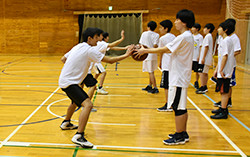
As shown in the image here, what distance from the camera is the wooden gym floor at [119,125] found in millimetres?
3461

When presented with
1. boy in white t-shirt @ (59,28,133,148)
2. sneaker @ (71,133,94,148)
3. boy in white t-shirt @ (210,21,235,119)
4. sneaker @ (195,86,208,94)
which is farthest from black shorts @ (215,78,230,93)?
sneaker @ (71,133,94,148)

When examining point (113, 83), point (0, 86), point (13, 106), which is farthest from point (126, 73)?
point (13, 106)

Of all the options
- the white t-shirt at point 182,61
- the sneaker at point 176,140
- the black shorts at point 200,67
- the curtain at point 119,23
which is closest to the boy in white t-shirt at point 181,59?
the white t-shirt at point 182,61

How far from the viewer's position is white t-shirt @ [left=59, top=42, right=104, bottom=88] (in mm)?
3541

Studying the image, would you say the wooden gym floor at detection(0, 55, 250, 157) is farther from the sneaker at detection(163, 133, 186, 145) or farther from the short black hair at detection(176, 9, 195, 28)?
the short black hair at detection(176, 9, 195, 28)

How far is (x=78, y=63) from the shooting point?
3.54 m

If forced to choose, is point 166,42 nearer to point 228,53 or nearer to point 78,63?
point 228,53

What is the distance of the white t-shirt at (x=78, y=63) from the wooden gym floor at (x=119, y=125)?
0.89m

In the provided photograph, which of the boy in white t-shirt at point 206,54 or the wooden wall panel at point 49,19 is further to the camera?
the wooden wall panel at point 49,19

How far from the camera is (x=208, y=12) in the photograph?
51.4ft

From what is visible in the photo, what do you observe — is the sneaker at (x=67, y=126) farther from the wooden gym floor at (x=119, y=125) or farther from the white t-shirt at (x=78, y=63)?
the white t-shirt at (x=78, y=63)

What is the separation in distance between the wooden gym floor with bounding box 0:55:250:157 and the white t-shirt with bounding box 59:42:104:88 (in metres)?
0.89

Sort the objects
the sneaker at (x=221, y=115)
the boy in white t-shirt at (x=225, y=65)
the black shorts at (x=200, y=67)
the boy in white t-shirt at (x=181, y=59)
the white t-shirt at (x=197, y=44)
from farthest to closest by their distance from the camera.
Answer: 1. the white t-shirt at (x=197, y=44)
2. the black shorts at (x=200, y=67)
3. the sneaker at (x=221, y=115)
4. the boy in white t-shirt at (x=225, y=65)
5. the boy in white t-shirt at (x=181, y=59)

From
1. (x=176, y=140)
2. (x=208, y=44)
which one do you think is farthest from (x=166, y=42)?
(x=176, y=140)
